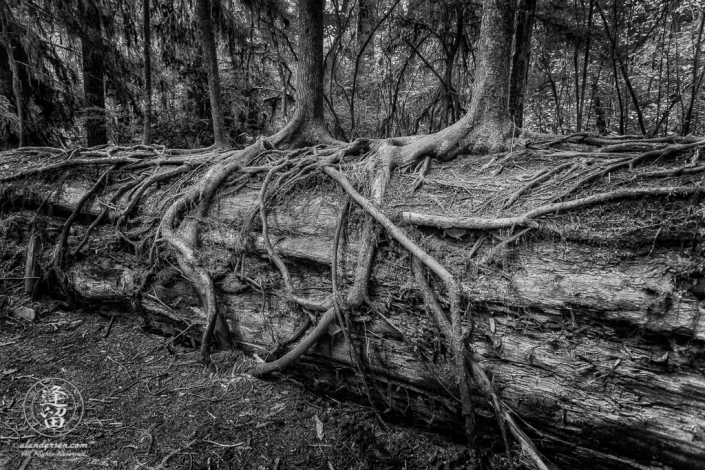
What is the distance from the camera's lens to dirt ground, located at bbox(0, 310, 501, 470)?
2588 mm

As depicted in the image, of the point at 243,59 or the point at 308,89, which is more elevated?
the point at 243,59

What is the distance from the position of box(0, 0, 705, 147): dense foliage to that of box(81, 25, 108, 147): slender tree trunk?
0.02 meters

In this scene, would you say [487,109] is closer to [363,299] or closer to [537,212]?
[537,212]

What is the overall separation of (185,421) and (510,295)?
8.17 feet

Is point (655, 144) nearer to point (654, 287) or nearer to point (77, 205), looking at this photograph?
point (654, 287)

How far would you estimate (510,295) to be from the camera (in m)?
2.42

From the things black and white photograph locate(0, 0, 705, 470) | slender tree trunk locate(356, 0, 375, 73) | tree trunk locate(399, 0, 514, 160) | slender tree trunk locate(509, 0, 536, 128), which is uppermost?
slender tree trunk locate(356, 0, 375, 73)

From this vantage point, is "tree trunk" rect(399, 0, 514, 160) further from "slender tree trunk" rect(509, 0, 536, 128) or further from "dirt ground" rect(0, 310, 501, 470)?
"dirt ground" rect(0, 310, 501, 470)

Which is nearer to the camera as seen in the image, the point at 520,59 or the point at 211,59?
the point at 520,59

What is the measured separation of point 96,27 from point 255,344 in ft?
23.1

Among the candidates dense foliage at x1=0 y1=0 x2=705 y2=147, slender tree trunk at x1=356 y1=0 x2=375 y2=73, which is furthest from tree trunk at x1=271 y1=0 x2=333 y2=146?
slender tree trunk at x1=356 y1=0 x2=375 y2=73

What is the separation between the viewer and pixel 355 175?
11.2 feet

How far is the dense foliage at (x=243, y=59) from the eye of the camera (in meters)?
6.74

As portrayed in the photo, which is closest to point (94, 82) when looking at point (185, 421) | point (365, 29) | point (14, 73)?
point (14, 73)
